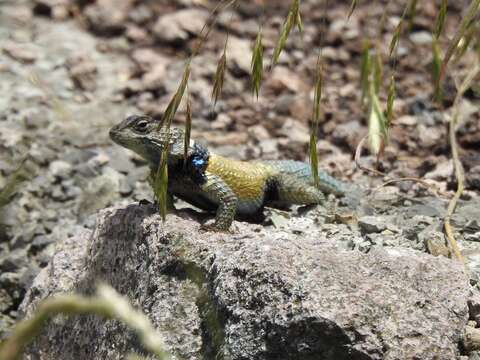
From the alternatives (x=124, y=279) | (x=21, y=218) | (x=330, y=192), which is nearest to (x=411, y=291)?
(x=124, y=279)

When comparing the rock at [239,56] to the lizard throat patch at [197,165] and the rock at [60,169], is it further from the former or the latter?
the lizard throat patch at [197,165]

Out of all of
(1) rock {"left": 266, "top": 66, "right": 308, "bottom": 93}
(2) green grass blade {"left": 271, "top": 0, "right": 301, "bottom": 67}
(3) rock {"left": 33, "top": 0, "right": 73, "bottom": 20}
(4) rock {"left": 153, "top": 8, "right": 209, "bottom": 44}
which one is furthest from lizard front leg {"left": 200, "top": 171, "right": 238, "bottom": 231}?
(3) rock {"left": 33, "top": 0, "right": 73, "bottom": 20}

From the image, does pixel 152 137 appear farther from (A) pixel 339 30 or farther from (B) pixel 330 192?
(A) pixel 339 30

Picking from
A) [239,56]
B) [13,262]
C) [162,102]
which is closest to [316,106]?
[13,262]

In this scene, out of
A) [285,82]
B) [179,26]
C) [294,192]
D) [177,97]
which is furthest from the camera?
[179,26]

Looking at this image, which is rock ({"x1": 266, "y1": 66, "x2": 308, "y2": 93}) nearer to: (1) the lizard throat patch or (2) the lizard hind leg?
(2) the lizard hind leg

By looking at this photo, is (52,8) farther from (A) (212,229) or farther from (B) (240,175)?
(A) (212,229)

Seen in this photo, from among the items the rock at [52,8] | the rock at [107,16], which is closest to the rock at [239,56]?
the rock at [107,16]
